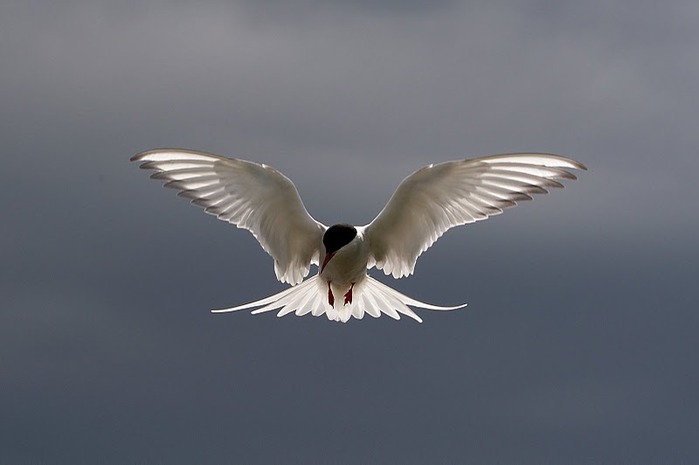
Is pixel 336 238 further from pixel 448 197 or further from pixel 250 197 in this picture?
pixel 448 197

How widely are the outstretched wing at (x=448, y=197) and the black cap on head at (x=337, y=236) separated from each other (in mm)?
725

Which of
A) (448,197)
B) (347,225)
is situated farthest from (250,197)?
(448,197)

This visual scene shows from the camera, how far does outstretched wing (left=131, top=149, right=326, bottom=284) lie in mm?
12586

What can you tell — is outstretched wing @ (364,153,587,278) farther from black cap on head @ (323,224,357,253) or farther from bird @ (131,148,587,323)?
black cap on head @ (323,224,357,253)

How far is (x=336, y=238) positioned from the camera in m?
12.2

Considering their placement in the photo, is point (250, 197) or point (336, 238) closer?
point (336, 238)

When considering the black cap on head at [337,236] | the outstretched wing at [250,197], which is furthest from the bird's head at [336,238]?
the outstretched wing at [250,197]

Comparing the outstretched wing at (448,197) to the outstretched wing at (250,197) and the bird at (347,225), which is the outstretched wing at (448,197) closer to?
the bird at (347,225)

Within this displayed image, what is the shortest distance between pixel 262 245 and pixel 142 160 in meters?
1.83

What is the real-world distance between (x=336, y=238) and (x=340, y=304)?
1310mm

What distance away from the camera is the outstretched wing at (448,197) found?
1226 centimetres

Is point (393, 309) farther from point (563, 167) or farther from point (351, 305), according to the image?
point (563, 167)

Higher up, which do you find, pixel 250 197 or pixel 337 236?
pixel 250 197

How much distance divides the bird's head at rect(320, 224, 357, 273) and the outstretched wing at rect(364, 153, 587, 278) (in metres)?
0.71
